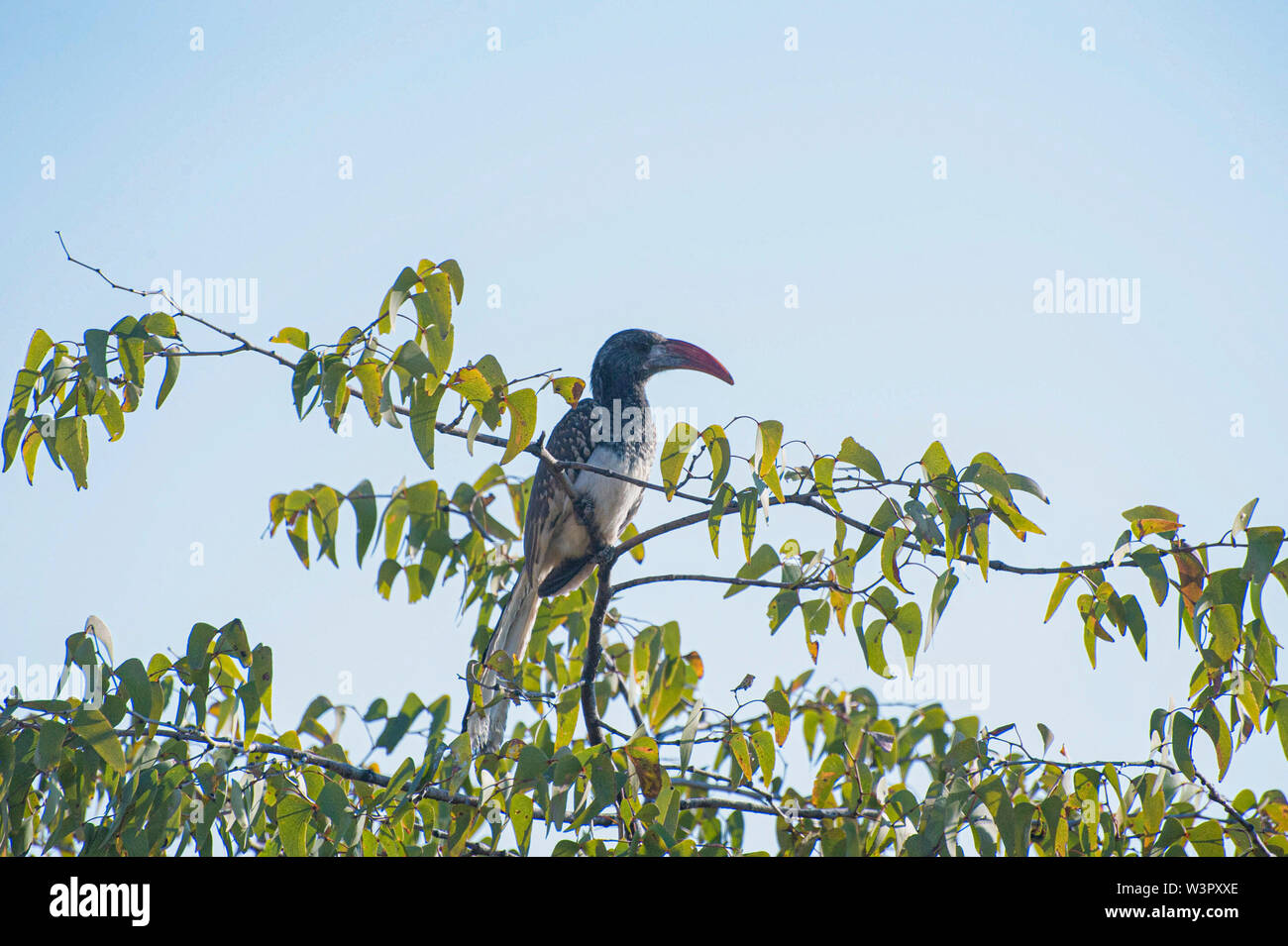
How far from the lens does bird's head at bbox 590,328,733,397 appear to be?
14.4 ft

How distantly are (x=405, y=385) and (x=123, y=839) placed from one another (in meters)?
1.14

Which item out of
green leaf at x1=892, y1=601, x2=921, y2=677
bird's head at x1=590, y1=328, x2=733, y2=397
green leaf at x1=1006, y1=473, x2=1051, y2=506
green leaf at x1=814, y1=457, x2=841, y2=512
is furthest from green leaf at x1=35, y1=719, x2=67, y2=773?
bird's head at x1=590, y1=328, x2=733, y2=397

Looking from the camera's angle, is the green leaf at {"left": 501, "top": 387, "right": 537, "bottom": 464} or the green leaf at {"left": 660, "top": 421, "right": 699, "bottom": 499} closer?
the green leaf at {"left": 501, "top": 387, "right": 537, "bottom": 464}

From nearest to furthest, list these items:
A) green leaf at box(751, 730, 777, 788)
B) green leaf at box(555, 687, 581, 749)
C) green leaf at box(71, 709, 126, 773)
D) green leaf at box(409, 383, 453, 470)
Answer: green leaf at box(409, 383, 453, 470) < green leaf at box(71, 709, 126, 773) < green leaf at box(751, 730, 777, 788) < green leaf at box(555, 687, 581, 749)

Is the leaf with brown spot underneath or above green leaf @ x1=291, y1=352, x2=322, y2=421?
underneath

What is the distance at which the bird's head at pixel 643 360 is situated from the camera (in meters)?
4.38

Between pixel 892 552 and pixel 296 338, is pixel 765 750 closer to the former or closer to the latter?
pixel 892 552

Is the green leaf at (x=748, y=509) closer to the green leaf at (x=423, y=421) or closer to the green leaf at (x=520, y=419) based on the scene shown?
the green leaf at (x=520, y=419)

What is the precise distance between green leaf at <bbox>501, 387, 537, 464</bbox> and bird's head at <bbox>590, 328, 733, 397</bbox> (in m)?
2.36

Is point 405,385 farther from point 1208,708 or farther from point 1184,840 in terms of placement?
point 1184,840

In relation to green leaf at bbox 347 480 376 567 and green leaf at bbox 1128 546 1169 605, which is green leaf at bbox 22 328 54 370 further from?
green leaf at bbox 1128 546 1169 605

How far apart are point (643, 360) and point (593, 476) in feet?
2.53

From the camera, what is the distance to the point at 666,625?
3.24 m
